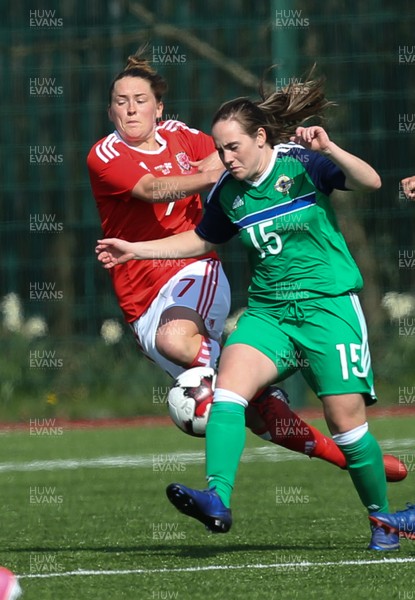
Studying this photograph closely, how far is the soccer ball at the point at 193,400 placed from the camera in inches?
243

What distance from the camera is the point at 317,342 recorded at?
5.76 meters

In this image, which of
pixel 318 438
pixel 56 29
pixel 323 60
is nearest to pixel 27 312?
pixel 56 29

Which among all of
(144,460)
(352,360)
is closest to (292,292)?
(352,360)

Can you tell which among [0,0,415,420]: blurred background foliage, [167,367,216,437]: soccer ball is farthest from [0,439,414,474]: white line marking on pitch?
[167,367,216,437]: soccer ball

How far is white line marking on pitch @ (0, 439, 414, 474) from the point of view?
31.9 ft

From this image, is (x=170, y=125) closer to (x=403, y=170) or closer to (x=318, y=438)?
(x=318, y=438)

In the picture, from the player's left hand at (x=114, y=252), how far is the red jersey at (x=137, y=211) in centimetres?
93

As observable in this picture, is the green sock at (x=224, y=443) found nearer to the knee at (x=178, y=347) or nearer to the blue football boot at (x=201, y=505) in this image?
the blue football boot at (x=201, y=505)

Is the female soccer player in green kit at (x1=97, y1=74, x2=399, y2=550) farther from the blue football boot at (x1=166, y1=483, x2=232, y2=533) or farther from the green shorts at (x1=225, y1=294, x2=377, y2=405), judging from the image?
the blue football boot at (x1=166, y1=483, x2=232, y2=533)

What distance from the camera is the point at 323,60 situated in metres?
12.5

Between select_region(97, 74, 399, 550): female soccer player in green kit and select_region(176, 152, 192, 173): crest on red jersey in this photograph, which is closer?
select_region(97, 74, 399, 550): female soccer player in green kit

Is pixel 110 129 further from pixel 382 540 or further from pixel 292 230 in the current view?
pixel 382 540

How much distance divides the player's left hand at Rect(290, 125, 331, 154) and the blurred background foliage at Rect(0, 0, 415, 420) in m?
6.82

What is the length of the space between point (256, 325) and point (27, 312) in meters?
7.14
